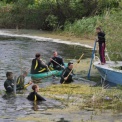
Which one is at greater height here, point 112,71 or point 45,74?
point 112,71

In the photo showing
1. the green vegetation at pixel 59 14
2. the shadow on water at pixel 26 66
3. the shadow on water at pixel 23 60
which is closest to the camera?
the shadow on water at pixel 26 66

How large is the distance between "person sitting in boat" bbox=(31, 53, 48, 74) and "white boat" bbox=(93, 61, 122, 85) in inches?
101

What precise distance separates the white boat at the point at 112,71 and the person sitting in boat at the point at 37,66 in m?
2.57

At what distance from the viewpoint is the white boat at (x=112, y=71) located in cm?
1938

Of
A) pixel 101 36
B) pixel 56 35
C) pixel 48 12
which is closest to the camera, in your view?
pixel 101 36

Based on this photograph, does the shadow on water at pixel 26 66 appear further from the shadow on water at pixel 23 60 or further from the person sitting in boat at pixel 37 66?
the person sitting in boat at pixel 37 66

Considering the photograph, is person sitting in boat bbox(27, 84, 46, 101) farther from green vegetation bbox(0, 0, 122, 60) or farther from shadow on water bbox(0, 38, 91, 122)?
green vegetation bbox(0, 0, 122, 60)

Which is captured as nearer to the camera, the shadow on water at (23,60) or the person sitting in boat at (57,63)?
the shadow on water at (23,60)

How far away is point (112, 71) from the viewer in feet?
64.1

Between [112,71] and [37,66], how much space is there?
3.93 m

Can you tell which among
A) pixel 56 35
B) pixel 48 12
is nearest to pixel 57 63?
pixel 56 35

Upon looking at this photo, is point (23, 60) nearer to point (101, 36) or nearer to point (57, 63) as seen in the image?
point (57, 63)

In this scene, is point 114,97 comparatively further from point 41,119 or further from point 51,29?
point 51,29

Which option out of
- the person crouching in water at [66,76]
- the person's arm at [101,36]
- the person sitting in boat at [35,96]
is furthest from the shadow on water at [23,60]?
the person's arm at [101,36]
